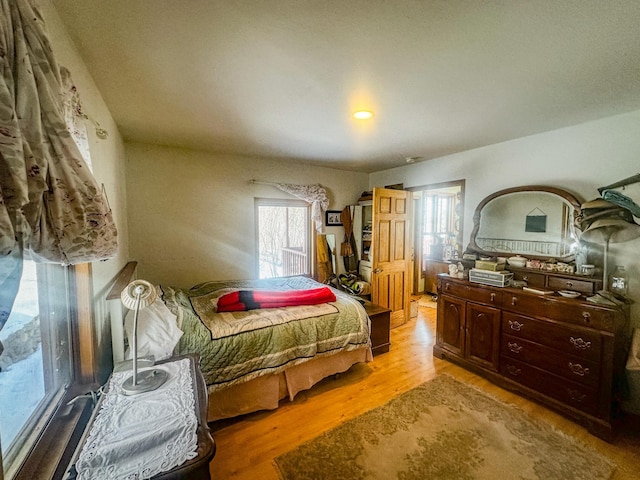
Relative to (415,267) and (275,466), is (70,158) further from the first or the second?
(415,267)

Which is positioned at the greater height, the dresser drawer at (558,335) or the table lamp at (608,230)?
the table lamp at (608,230)

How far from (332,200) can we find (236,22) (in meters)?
3.20

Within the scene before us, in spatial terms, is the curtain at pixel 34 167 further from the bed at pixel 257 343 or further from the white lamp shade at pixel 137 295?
the bed at pixel 257 343

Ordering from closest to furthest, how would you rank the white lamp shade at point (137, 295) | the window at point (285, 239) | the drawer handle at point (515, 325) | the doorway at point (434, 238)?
the white lamp shade at point (137, 295) < the drawer handle at point (515, 325) < the window at point (285, 239) < the doorway at point (434, 238)

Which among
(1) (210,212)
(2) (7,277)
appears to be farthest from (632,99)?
(1) (210,212)

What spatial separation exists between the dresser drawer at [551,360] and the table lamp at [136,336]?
268 centimetres

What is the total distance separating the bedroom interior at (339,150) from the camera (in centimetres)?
116

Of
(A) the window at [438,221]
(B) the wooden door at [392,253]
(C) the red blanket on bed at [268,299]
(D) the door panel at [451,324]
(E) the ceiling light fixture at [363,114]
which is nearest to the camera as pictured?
(E) the ceiling light fixture at [363,114]

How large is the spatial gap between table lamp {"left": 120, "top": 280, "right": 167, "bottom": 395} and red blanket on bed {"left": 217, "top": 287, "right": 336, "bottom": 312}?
1.14 meters

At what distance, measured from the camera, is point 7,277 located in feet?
1.75

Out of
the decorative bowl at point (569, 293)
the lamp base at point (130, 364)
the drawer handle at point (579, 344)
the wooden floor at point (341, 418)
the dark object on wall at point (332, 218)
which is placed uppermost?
the dark object on wall at point (332, 218)

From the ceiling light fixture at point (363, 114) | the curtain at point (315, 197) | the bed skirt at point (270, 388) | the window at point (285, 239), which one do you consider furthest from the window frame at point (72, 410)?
the curtain at point (315, 197)

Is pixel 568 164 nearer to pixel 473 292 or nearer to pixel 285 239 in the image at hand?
pixel 473 292

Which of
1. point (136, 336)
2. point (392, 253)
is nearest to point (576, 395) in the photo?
point (392, 253)
